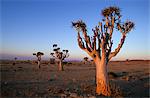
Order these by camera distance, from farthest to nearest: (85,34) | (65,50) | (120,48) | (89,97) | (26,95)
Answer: (65,50) → (85,34) → (120,48) → (26,95) → (89,97)

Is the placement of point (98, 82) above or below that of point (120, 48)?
below

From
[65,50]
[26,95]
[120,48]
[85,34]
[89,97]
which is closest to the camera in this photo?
[89,97]

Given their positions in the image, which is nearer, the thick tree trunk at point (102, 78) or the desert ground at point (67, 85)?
the desert ground at point (67, 85)

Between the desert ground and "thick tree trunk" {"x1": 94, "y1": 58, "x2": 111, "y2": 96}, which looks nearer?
the desert ground

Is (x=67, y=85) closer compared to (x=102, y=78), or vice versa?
(x=102, y=78)

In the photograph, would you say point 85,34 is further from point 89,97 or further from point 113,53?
point 89,97

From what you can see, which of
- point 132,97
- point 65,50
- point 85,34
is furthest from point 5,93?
point 65,50

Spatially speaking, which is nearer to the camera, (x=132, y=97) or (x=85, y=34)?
(x=132, y=97)

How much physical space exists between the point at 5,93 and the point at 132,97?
798 cm

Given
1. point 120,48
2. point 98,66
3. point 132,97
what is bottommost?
point 132,97

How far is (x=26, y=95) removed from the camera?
1462 cm

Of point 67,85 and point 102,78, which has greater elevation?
point 102,78

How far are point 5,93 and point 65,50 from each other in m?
34.6

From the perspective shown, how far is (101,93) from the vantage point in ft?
51.8
